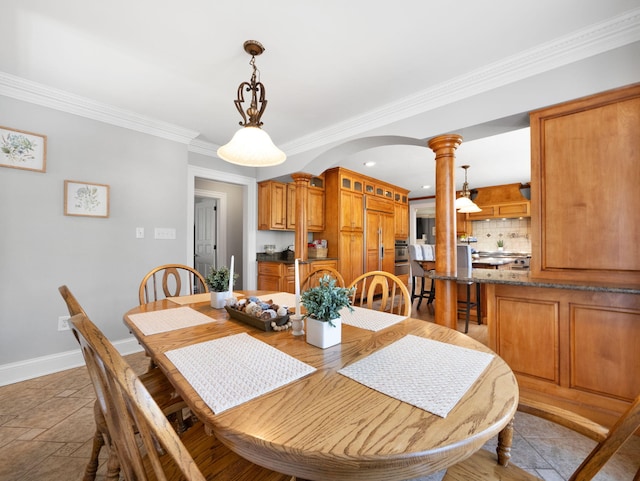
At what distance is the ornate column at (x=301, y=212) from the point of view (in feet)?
12.5

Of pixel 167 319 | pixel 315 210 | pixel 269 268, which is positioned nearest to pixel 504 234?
pixel 315 210

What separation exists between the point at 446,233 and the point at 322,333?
5.95 ft

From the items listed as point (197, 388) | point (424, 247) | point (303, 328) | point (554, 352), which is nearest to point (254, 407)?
point (197, 388)

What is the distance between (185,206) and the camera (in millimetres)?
3248

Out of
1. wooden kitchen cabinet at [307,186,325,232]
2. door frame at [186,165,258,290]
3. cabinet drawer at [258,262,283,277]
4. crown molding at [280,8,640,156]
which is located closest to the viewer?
crown molding at [280,8,640,156]

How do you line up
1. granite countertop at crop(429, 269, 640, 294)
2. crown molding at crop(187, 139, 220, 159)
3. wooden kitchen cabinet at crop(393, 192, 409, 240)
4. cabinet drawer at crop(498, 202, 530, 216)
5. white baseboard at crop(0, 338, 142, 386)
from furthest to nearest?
wooden kitchen cabinet at crop(393, 192, 409, 240)
cabinet drawer at crop(498, 202, 530, 216)
crown molding at crop(187, 139, 220, 159)
white baseboard at crop(0, 338, 142, 386)
granite countertop at crop(429, 269, 640, 294)

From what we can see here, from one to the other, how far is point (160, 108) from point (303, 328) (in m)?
2.59

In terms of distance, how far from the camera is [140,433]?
0.53 m

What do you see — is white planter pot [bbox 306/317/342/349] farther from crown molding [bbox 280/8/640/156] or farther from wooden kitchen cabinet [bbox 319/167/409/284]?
wooden kitchen cabinet [bbox 319/167/409/284]

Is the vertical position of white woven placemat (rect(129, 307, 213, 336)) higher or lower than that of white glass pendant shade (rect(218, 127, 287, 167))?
lower

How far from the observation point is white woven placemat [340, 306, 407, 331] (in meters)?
1.31

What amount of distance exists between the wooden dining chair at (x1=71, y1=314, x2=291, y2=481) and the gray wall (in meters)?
2.30

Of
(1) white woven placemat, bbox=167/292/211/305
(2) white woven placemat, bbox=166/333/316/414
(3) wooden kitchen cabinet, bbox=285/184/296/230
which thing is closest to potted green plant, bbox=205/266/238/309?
(1) white woven placemat, bbox=167/292/211/305

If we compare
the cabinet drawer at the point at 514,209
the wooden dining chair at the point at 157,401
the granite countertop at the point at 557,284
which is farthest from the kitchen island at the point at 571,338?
the cabinet drawer at the point at 514,209
